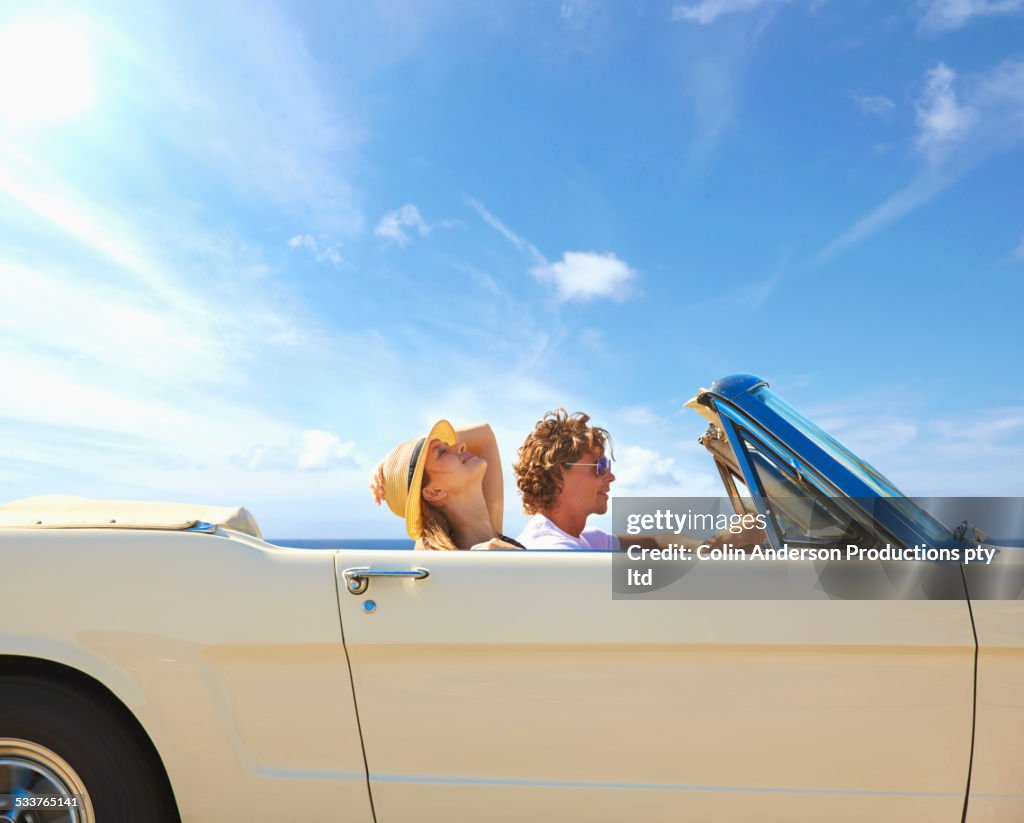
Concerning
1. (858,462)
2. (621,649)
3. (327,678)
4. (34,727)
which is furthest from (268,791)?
(858,462)

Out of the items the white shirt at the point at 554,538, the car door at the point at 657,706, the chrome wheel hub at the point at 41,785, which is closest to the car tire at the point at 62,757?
the chrome wheel hub at the point at 41,785

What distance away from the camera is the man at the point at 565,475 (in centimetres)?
316

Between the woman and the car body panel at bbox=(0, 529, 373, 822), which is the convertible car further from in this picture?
the woman

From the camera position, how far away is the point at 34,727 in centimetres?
215

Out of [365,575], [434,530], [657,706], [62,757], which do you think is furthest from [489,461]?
[62,757]

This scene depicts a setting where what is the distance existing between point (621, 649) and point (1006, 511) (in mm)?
1121

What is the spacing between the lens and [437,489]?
3.08 m

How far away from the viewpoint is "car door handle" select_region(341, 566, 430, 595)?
7.12 feet

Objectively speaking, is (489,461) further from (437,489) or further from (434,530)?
(434,530)

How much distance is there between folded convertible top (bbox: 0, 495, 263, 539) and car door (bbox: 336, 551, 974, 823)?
0.51 m

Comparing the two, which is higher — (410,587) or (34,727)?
(410,587)

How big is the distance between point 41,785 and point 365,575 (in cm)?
101

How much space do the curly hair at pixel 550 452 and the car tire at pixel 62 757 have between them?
161 centimetres

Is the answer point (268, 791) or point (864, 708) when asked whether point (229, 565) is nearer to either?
point (268, 791)
